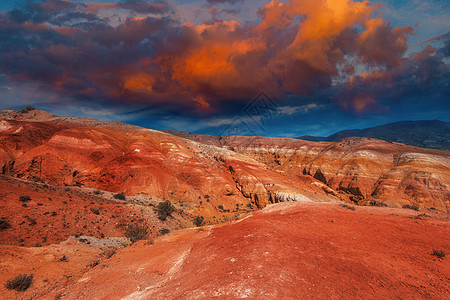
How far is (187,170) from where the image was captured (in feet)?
126

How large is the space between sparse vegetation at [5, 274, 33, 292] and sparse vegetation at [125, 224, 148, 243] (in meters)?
5.22

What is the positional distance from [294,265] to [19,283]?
10.4 metres

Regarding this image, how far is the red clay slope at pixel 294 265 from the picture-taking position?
4.48m

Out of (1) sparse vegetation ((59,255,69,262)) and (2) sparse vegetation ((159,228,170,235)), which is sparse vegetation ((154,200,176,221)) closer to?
(2) sparse vegetation ((159,228,170,235))

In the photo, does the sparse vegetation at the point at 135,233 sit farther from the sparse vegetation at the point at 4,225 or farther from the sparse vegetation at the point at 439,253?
the sparse vegetation at the point at 439,253

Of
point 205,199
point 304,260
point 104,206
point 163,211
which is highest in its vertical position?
point 304,260

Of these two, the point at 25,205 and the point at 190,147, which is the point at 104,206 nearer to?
the point at 25,205

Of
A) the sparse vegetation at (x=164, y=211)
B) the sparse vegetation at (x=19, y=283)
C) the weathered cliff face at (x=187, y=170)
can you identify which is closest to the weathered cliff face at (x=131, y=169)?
the weathered cliff face at (x=187, y=170)

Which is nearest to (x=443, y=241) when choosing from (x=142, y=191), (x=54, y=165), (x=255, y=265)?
(x=255, y=265)

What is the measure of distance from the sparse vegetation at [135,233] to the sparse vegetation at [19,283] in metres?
5.22

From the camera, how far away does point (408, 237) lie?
776cm

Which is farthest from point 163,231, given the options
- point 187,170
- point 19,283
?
point 187,170

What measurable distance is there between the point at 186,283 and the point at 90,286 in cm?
482

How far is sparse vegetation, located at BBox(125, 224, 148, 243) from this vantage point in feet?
41.5
